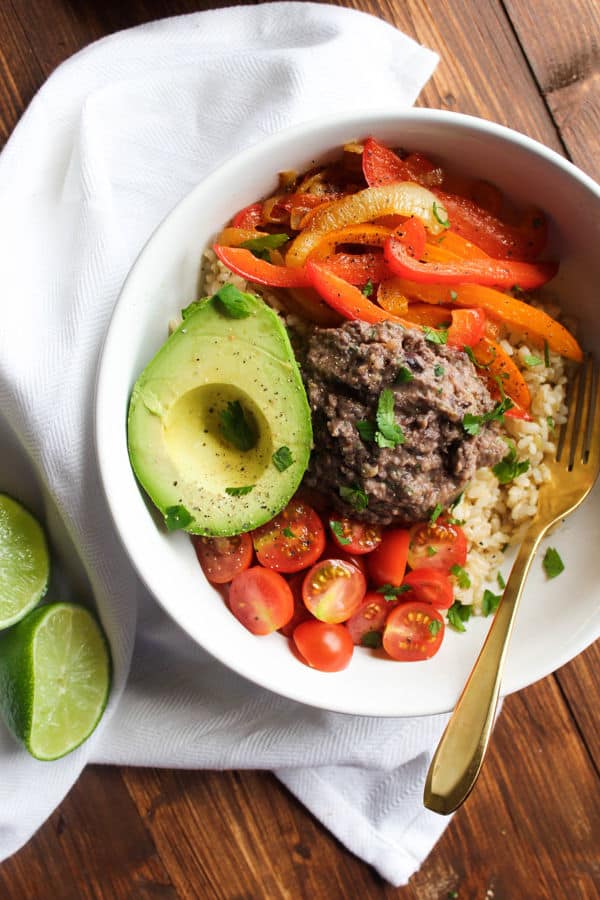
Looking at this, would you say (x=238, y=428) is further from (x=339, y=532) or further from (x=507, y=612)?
(x=507, y=612)

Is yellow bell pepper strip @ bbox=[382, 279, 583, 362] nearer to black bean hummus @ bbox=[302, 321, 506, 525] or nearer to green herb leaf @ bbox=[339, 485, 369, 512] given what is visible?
black bean hummus @ bbox=[302, 321, 506, 525]

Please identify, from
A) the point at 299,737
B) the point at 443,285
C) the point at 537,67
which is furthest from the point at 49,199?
the point at 299,737

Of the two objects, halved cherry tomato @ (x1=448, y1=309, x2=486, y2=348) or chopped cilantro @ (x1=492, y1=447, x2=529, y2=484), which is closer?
halved cherry tomato @ (x1=448, y1=309, x2=486, y2=348)

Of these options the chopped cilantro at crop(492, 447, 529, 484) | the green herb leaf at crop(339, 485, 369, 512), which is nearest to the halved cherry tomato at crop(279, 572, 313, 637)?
the green herb leaf at crop(339, 485, 369, 512)

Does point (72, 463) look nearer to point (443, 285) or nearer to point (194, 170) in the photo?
point (194, 170)

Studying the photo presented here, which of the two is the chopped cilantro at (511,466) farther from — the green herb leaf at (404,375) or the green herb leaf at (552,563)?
the green herb leaf at (404,375)

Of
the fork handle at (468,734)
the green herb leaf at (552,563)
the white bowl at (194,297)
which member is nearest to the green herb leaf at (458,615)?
the white bowl at (194,297)

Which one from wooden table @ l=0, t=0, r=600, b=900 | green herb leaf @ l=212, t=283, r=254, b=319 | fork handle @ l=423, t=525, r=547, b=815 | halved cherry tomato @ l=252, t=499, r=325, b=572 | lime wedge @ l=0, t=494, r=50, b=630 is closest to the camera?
green herb leaf @ l=212, t=283, r=254, b=319
